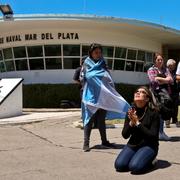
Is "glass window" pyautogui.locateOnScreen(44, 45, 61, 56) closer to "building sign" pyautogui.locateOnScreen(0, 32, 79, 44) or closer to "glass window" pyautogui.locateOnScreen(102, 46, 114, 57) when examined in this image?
"building sign" pyautogui.locateOnScreen(0, 32, 79, 44)

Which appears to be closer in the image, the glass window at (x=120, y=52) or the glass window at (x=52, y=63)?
the glass window at (x=52, y=63)

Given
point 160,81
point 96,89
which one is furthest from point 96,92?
point 160,81

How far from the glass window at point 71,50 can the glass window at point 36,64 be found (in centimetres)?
139

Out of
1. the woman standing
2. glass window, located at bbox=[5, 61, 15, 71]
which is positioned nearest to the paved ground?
the woman standing

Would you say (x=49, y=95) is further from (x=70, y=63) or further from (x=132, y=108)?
(x=132, y=108)

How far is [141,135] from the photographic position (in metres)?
6.71

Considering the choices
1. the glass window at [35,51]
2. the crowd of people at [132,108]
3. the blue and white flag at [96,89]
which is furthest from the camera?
the glass window at [35,51]

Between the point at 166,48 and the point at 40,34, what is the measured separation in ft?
30.3

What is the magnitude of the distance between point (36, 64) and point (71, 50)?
81.1 inches

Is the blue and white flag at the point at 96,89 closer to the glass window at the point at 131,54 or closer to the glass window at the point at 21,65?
the glass window at the point at 21,65

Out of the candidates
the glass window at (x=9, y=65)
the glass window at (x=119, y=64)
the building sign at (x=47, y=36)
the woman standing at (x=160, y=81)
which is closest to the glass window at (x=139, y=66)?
the glass window at (x=119, y=64)

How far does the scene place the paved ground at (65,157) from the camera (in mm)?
6448

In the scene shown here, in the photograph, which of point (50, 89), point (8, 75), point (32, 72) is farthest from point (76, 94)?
point (8, 75)

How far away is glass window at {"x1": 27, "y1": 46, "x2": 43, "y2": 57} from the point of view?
79.1ft
